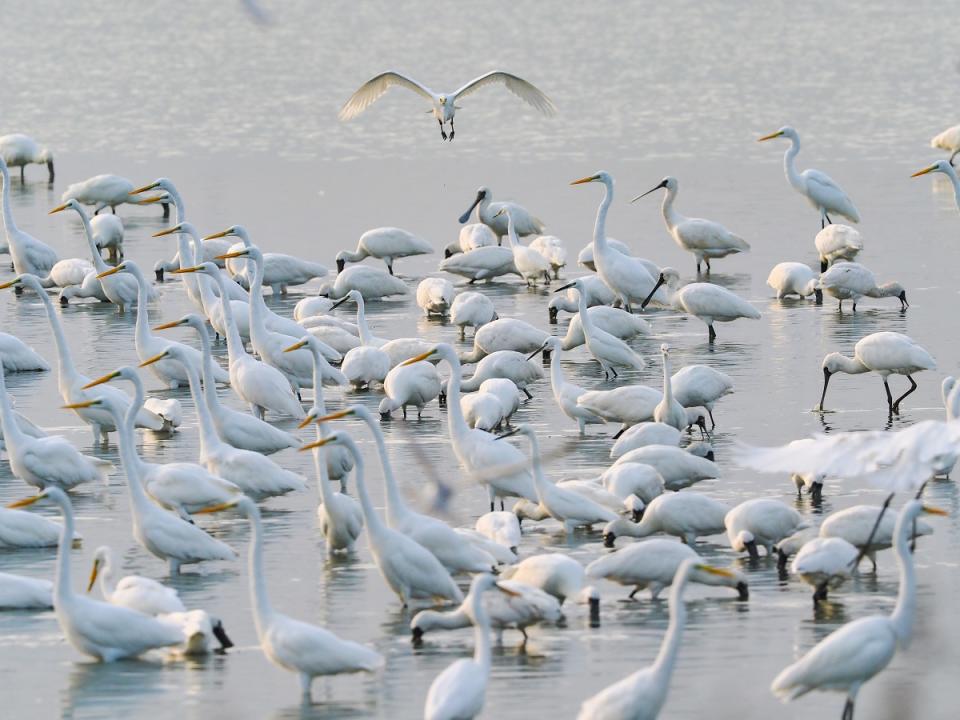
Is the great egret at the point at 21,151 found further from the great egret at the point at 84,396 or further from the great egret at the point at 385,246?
the great egret at the point at 84,396

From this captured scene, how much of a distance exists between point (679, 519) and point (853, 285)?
31.9ft

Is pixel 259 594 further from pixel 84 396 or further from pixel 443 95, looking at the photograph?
pixel 443 95

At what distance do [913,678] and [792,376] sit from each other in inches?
339

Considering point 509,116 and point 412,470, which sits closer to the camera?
point 412,470

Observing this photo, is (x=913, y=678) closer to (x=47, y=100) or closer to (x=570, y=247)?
(x=570, y=247)

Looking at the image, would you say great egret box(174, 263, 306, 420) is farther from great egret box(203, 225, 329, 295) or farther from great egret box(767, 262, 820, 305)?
great egret box(767, 262, 820, 305)

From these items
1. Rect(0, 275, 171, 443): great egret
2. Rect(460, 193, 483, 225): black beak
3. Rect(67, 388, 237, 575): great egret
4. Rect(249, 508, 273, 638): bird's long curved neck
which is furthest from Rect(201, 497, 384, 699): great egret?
Rect(460, 193, 483, 225): black beak

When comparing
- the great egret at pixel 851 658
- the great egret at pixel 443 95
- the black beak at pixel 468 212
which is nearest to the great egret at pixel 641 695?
the great egret at pixel 851 658

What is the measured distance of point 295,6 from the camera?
269ft

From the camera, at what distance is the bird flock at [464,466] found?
10.3m

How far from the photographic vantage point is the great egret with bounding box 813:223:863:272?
958 inches

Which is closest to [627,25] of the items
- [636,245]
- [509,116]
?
[509,116]

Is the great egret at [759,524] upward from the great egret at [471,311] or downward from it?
downward

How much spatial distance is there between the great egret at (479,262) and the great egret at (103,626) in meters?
13.5
